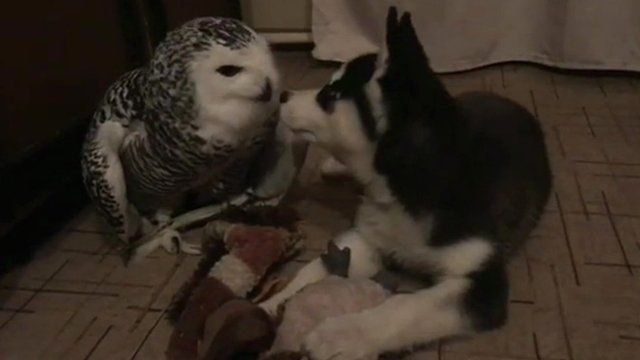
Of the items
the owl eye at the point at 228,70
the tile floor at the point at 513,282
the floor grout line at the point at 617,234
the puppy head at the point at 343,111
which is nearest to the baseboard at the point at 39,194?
the tile floor at the point at 513,282

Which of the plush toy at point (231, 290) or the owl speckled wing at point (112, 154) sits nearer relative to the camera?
the plush toy at point (231, 290)

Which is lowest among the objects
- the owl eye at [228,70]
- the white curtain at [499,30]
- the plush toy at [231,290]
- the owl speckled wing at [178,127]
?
the white curtain at [499,30]

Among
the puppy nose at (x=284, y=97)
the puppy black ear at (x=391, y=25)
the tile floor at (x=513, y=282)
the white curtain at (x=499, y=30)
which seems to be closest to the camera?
the puppy black ear at (x=391, y=25)

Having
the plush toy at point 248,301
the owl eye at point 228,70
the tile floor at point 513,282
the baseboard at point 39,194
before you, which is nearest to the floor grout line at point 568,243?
the tile floor at point 513,282

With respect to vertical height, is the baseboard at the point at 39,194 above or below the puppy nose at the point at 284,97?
below

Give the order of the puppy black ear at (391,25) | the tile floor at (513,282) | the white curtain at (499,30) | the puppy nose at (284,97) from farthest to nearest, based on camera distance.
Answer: the white curtain at (499,30) → the puppy nose at (284,97) → the tile floor at (513,282) → the puppy black ear at (391,25)

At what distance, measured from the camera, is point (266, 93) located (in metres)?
1.23

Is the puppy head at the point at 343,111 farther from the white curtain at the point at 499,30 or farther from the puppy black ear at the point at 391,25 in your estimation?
the white curtain at the point at 499,30

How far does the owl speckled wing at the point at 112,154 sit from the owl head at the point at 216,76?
5.1 inches

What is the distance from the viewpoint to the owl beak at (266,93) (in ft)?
4.03

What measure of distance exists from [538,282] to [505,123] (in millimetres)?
330

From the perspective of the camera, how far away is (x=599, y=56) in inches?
91.6

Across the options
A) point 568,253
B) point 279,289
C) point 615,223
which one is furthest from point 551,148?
point 279,289

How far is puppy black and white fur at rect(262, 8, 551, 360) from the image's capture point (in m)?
1.04
